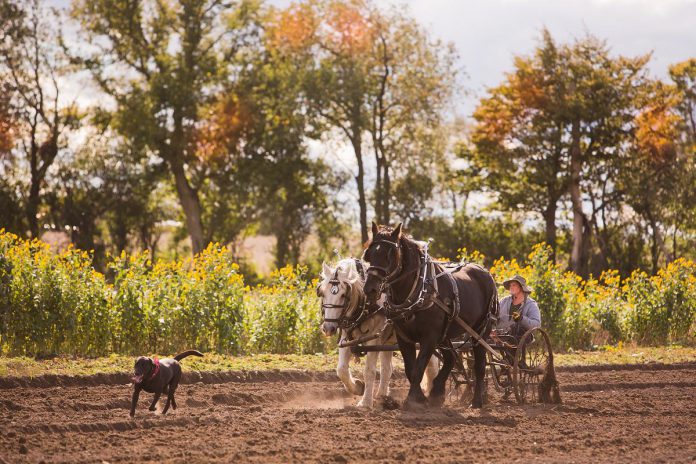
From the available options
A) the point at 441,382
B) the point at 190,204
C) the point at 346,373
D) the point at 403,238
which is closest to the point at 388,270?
the point at 403,238

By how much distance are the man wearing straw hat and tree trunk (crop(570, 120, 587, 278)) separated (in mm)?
23530

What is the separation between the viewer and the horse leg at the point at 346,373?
11.5 meters

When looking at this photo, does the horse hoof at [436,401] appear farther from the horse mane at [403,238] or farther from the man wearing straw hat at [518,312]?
the horse mane at [403,238]

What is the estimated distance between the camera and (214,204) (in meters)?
41.9

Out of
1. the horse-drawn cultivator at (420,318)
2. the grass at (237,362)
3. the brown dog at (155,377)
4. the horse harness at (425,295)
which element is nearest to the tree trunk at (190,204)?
the grass at (237,362)

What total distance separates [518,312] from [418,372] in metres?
2.71

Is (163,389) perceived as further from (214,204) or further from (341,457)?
(214,204)

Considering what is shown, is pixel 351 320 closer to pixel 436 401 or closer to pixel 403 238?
pixel 403 238

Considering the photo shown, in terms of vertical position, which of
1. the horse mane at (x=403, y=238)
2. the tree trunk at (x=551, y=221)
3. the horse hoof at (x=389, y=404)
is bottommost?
the horse hoof at (x=389, y=404)

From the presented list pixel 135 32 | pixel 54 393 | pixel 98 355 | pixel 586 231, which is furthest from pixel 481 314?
pixel 135 32

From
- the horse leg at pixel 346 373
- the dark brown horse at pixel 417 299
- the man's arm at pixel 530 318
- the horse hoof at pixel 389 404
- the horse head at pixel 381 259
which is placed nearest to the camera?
the horse head at pixel 381 259

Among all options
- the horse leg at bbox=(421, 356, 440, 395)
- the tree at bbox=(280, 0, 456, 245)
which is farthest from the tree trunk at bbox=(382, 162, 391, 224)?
the horse leg at bbox=(421, 356, 440, 395)

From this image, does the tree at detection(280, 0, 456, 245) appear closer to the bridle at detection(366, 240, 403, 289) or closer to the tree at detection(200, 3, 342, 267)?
the tree at detection(200, 3, 342, 267)

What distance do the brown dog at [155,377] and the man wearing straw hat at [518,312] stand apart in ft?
15.3
